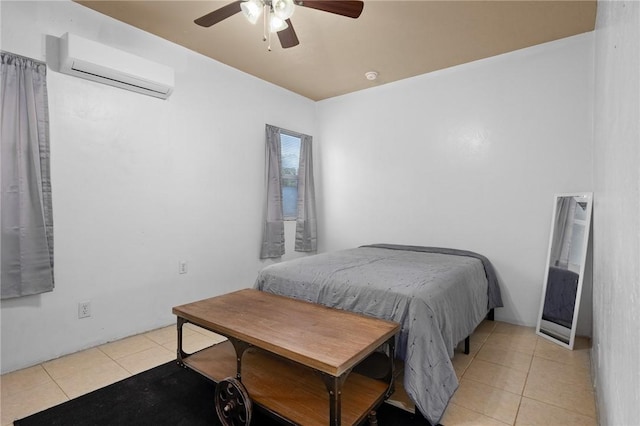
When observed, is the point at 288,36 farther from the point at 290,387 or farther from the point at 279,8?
the point at 290,387

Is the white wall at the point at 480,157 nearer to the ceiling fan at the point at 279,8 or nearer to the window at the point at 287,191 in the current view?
the window at the point at 287,191

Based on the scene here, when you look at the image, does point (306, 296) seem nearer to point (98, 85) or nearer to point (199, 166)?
point (199, 166)

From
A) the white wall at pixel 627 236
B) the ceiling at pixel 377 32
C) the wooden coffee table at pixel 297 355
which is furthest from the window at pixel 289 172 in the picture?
the white wall at pixel 627 236

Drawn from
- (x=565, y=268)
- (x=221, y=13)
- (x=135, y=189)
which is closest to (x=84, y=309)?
(x=135, y=189)

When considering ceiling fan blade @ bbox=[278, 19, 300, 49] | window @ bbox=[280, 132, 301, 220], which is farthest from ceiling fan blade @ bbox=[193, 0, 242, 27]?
window @ bbox=[280, 132, 301, 220]

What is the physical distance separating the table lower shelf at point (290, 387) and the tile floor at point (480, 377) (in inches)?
19.2

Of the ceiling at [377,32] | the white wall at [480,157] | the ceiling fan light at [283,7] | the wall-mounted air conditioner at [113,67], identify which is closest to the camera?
the ceiling fan light at [283,7]

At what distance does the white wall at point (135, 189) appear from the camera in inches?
92.3

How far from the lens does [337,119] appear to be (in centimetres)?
444

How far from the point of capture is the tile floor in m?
1.76

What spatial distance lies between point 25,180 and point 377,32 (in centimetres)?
285

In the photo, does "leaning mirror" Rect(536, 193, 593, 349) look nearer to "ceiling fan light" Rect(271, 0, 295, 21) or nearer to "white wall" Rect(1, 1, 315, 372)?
"ceiling fan light" Rect(271, 0, 295, 21)

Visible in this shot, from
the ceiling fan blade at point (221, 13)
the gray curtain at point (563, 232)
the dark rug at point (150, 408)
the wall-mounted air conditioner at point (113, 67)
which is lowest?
the dark rug at point (150, 408)

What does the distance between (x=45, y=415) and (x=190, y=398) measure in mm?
728
